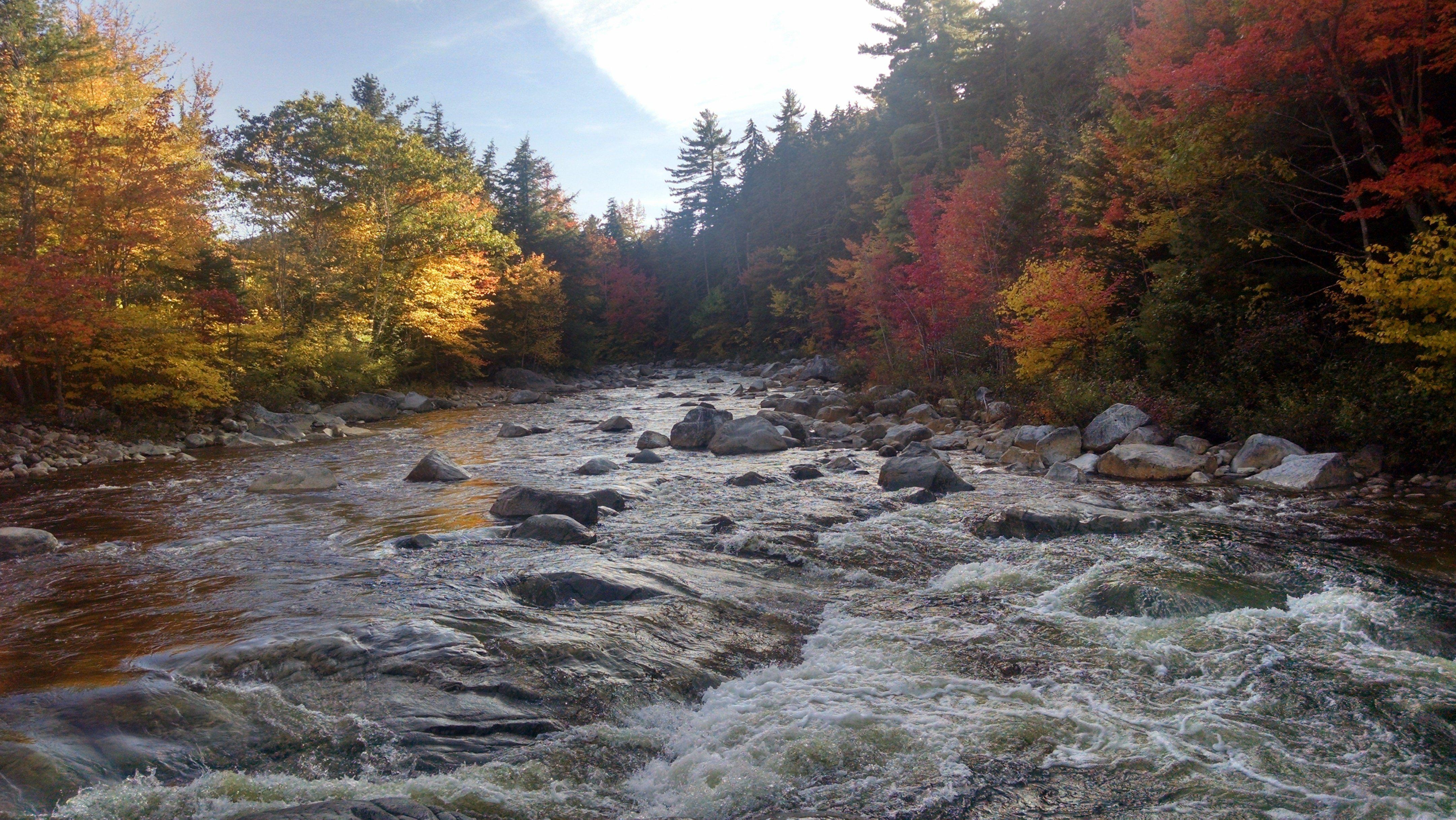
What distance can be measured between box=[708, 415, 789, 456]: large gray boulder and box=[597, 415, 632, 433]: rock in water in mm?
3810

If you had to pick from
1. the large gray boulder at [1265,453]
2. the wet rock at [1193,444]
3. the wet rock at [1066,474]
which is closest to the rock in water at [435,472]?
the wet rock at [1066,474]

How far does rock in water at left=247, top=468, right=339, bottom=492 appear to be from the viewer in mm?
10914

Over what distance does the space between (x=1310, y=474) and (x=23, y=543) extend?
15339 mm

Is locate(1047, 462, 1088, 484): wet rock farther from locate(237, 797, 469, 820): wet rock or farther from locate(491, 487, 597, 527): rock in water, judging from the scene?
locate(237, 797, 469, 820): wet rock

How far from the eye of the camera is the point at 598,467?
12672 millimetres

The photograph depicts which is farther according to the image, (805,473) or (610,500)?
(805,473)

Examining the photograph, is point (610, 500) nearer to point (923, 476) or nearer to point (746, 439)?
point (923, 476)

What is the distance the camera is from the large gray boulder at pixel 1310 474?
938 cm

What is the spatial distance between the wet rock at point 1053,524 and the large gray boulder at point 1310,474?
2.83 m

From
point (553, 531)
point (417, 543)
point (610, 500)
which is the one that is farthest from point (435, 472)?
point (553, 531)

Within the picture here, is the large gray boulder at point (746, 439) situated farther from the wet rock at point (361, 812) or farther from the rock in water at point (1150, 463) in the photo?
the wet rock at point (361, 812)

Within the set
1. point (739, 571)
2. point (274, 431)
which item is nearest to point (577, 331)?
point (274, 431)

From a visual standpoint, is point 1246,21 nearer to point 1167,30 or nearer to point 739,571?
point 1167,30

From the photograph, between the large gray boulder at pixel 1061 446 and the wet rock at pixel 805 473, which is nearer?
the wet rock at pixel 805 473
